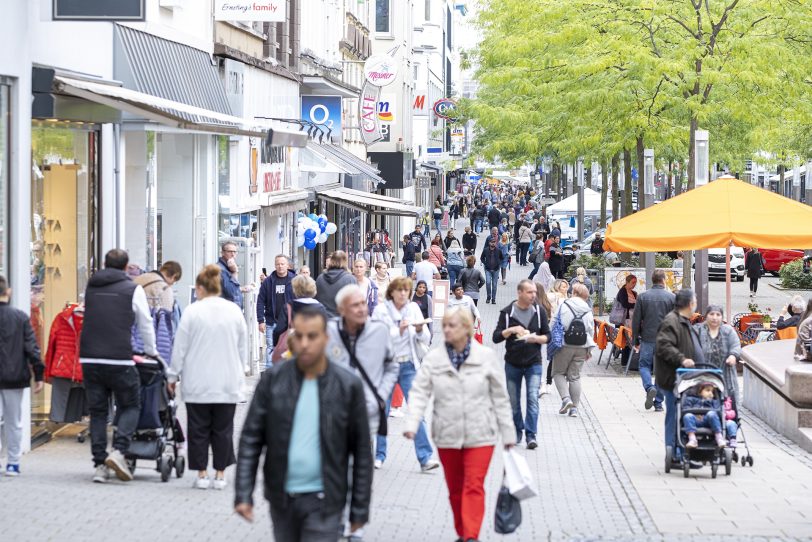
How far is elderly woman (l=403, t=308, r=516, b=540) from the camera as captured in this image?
8.94 meters

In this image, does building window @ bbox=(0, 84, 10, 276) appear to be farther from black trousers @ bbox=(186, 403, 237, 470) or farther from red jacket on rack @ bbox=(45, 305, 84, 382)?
black trousers @ bbox=(186, 403, 237, 470)

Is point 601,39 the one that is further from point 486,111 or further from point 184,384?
point 184,384

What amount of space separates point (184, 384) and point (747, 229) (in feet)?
32.9

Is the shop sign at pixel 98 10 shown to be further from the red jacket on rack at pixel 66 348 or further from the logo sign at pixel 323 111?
the logo sign at pixel 323 111

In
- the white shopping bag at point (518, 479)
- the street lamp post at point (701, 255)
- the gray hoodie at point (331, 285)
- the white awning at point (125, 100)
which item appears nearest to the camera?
the white shopping bag at point (518, 479)

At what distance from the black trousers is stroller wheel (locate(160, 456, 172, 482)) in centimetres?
46

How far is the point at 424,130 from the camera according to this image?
210ft

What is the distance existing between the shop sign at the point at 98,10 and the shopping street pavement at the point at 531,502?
371cm

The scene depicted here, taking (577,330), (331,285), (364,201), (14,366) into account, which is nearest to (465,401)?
(14,366)

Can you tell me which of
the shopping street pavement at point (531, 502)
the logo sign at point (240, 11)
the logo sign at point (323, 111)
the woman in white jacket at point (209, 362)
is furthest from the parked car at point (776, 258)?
the woman in white jacket at point (209, 362)

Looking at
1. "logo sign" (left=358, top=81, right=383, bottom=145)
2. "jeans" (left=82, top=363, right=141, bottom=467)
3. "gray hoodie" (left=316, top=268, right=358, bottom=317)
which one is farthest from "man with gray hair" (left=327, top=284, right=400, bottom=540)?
"logo sign" (left=358, top=81, right=383, bottom=145)

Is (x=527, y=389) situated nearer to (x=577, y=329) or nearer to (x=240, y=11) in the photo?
(x=577, y=329)

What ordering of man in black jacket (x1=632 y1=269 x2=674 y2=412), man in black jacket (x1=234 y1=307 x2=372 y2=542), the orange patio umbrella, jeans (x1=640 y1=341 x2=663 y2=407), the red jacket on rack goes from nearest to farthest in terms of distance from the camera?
man in black jacket (x1=234 y1=307 x2=372 y2=542)
the red jacket on rack
man in black jacket (x1=632 y1=269 x2=674 y2=412)
jeans (x1=640 y1=341 x2=663 y2=407)
the orange patio umbrella

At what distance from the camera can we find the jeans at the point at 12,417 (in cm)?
1130
